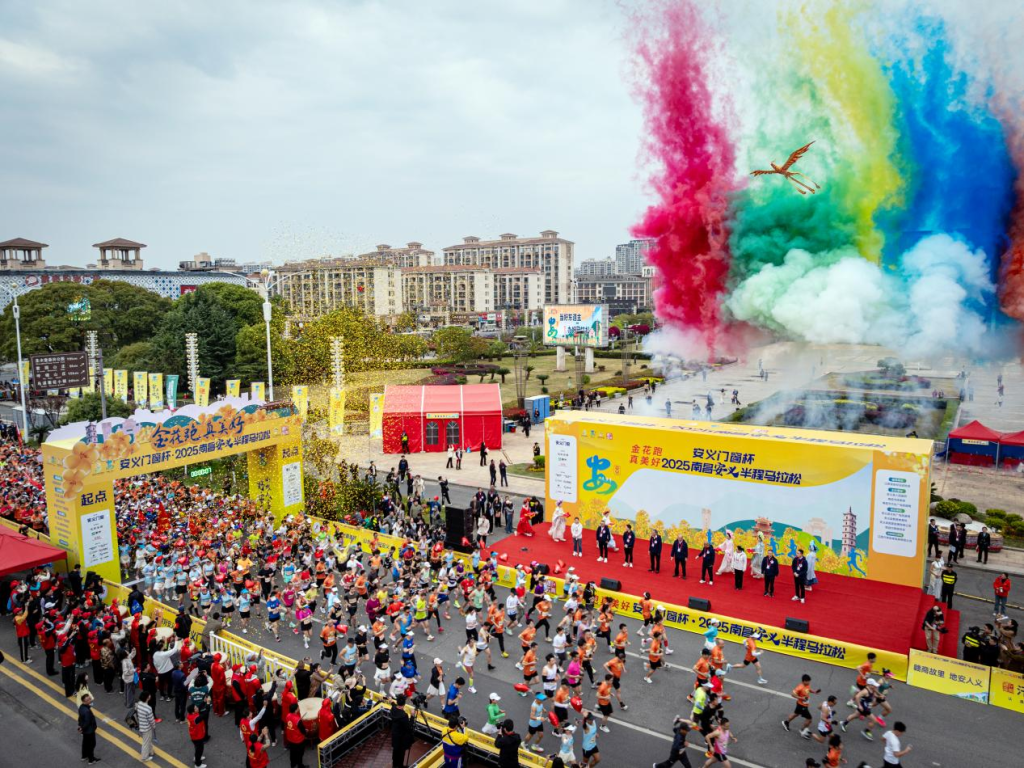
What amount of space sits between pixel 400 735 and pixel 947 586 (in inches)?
532

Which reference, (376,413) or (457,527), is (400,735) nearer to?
(457,527)

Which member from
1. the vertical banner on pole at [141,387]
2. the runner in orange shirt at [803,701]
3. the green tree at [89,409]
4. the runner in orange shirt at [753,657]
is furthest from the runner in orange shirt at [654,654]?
the vertical banner on pole at [141,387]

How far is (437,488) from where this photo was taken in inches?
1136

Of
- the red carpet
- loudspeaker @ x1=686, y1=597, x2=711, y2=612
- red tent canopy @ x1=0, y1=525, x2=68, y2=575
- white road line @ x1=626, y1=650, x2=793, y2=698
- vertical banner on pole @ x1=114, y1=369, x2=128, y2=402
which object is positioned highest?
vertical banner on pole @ x1=114, y1=369, x2=128, y2=402

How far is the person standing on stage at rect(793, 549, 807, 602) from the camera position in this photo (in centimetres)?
1653

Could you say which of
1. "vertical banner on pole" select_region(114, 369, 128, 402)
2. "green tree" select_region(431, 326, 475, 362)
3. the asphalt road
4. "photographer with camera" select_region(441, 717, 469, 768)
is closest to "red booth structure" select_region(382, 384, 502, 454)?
"vertical banner on pole" select_region(114, 369, 128, 402)

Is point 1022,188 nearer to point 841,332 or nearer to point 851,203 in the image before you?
point 851,203

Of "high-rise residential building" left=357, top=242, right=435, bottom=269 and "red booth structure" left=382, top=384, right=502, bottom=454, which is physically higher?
"high-rise residential building" left=357, top=242, right=435, bottom=269

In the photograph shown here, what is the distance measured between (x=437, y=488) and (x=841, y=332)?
18.7m

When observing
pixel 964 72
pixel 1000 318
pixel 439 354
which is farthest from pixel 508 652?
pixel 439 354

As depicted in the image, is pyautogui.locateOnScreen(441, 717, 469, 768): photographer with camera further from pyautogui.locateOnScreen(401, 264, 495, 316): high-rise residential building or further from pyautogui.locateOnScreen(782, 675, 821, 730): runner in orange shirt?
pyautogui.locateOnScreen(401, 264, 495, 316): high-rise residential building

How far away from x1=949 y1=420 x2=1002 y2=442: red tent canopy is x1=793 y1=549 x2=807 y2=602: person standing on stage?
18812 mm

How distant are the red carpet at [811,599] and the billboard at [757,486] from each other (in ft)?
2.46

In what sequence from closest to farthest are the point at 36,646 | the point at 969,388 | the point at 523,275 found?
1. the point at 36,646
2. the point at 969,388
3. the point at 523,275
